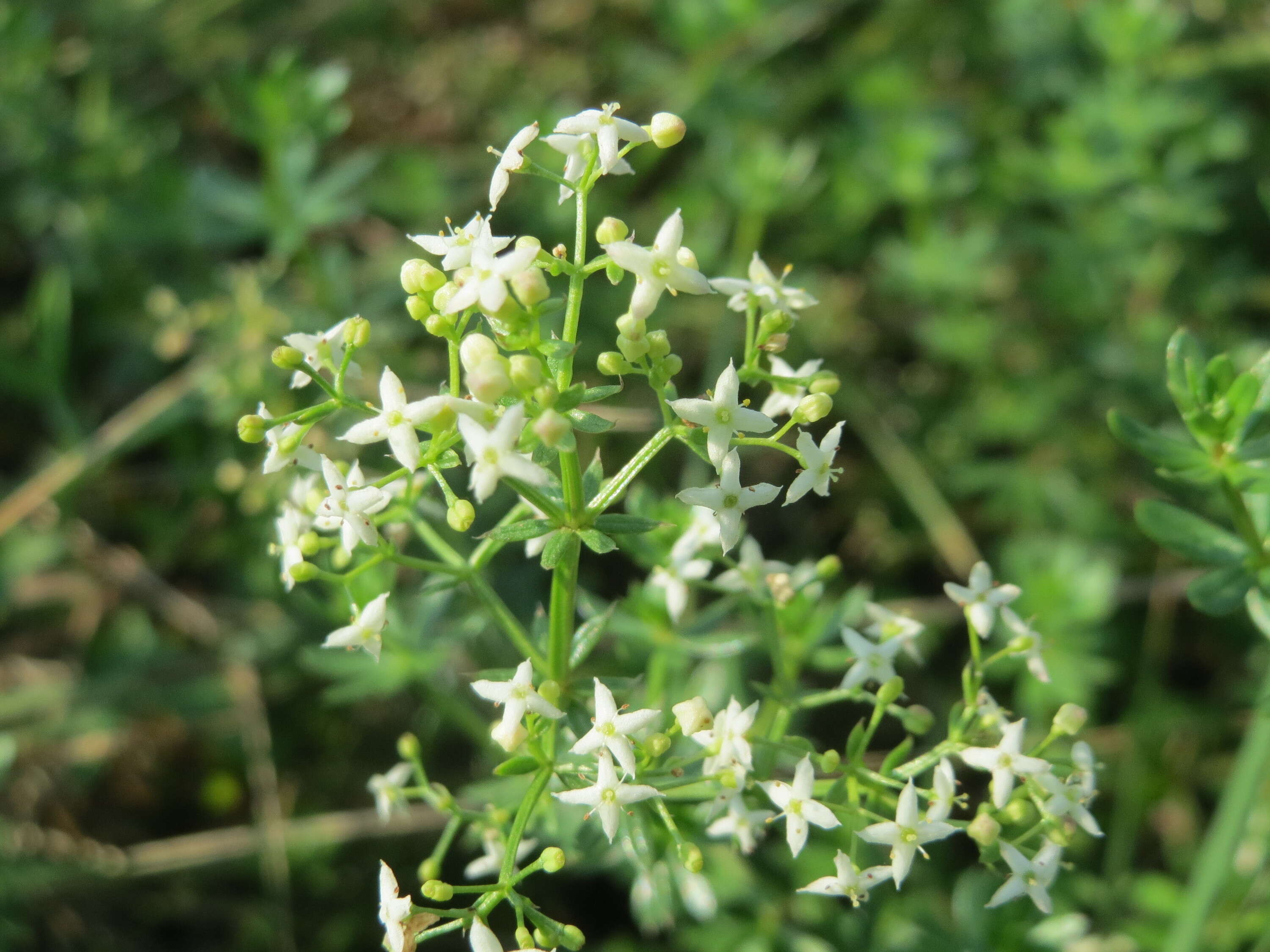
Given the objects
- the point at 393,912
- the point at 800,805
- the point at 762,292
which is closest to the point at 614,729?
the point at 800,805

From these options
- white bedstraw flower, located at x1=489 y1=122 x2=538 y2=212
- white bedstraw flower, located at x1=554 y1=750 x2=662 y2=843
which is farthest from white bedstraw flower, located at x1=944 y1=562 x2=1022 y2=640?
white bedstraw flower, located at x1=489 y1=122 x2=538 y2=212

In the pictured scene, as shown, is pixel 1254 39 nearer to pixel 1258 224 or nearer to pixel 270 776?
pixel 1258 224

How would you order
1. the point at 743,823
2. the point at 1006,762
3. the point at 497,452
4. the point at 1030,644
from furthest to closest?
the point at 1030,644, the point at 743,823, the point at 1006,762, the point at 497,452

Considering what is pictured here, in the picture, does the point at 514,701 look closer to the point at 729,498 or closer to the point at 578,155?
the point at 729,498

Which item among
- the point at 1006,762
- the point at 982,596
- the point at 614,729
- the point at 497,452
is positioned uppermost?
the point at 497,452

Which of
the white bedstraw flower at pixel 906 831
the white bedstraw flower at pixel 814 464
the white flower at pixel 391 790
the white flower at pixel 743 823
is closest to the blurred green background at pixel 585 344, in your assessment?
the white flower at pixel 391 790

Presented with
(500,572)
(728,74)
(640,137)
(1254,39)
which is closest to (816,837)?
(500,572)
